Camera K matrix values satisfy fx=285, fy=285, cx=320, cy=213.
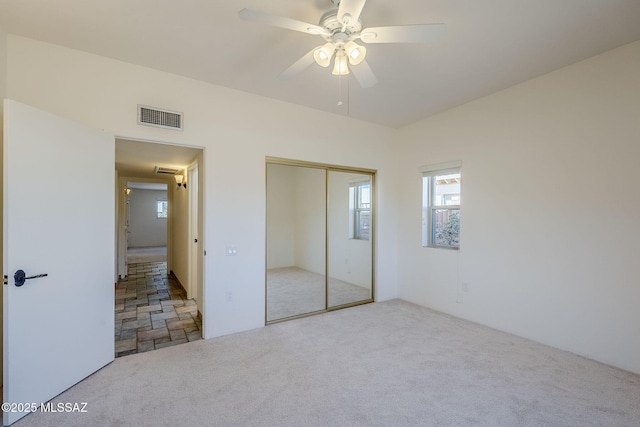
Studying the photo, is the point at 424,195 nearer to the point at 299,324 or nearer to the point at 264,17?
the point at 299,324

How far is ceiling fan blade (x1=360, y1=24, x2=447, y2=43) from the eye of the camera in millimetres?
1661

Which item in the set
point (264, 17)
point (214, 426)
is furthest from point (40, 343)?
point (264, 17)

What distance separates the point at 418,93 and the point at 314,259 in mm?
2592

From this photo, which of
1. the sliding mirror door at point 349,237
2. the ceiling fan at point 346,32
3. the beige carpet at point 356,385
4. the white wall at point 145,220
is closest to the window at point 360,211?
the sliding mirror door at point 349,237

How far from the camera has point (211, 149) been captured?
321cm

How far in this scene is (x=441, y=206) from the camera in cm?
420

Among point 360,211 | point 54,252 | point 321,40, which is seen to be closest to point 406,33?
point 321,40

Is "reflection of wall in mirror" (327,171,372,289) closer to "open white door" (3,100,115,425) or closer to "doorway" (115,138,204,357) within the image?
"doorway" (115,138,204,357)

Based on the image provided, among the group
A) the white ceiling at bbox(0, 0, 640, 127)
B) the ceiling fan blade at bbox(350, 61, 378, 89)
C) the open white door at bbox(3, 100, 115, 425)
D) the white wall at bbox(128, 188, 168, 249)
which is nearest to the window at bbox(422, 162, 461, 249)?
the white ceiling at bbox(0, 0, 640, 127)

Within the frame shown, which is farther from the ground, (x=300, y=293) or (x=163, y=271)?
(x=300, y=293)

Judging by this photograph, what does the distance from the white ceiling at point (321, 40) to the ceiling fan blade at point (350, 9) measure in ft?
1.40

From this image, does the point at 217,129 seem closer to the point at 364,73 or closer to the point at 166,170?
the point at 364,73

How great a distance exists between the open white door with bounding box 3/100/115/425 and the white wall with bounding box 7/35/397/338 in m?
0.47

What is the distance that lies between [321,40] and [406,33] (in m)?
0.94
